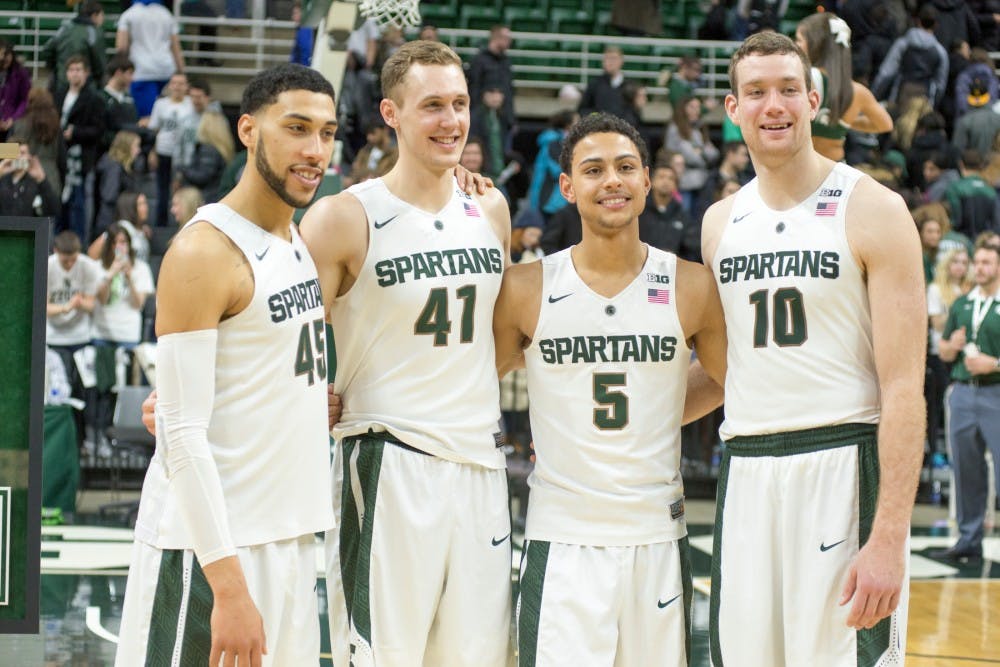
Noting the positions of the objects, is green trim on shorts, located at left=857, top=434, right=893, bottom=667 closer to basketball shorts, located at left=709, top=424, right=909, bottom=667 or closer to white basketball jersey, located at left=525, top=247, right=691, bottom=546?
basketball shorts, located at left=709, top=424, right=909, bottom=667

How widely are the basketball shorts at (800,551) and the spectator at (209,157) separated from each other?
35.6 feet

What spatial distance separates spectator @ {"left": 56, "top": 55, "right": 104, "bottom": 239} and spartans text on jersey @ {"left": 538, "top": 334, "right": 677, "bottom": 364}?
1071 centimetres

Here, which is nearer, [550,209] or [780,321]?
[780,321]

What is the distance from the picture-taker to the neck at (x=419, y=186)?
4668 millimetres

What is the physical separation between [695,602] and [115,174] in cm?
849

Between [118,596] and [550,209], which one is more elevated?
[550,209]

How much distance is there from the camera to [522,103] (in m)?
18.5

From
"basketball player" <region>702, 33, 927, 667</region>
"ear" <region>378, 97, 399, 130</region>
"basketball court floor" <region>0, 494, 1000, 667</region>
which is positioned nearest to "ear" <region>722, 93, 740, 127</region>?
"basketball player" <region>702, 33, 927, 667</region>

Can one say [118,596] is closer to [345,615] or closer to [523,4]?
[345,615]

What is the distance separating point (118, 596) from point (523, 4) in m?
13.7

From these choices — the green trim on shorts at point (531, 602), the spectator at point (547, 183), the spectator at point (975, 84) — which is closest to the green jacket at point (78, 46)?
the spectator at point (547, 183)

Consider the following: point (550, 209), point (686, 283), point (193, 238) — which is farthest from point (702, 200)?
point (193, 238)

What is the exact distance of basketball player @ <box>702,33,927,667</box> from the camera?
3990 millimetres

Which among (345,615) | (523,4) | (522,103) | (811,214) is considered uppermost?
(523,4)
